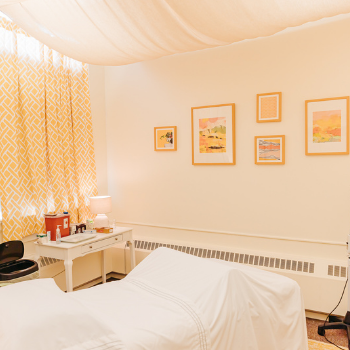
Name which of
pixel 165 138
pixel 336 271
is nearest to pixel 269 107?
pixel 165 138

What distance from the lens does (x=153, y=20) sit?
207 cm

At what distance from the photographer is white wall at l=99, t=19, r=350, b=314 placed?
10.1 ft

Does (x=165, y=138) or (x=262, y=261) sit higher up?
(x=165, y=138)

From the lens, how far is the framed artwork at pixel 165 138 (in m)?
3.82

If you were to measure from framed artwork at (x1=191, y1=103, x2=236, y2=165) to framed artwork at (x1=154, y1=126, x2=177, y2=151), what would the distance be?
24 cm

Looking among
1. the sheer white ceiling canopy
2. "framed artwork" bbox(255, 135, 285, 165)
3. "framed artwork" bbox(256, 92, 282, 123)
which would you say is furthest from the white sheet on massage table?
"framed artwork" bbox(256, 92, 282, 123)

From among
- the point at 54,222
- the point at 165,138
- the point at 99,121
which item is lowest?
the point at 54,222

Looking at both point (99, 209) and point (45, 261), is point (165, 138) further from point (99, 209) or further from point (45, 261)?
point (45, 261)

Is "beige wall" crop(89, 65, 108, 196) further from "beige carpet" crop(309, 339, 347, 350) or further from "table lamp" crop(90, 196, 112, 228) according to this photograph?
"beige carpet" crop(309, 339, 347, 350)

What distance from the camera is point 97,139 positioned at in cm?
418

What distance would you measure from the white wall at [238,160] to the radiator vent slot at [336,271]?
3.6 inches

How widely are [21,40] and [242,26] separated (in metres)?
2.10

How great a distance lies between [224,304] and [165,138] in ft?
7.50

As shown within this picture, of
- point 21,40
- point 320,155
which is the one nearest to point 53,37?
point 21,40
